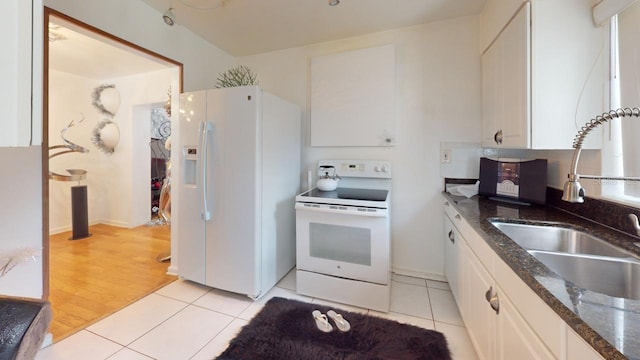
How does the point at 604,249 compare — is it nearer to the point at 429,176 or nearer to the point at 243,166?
the point at 429,176

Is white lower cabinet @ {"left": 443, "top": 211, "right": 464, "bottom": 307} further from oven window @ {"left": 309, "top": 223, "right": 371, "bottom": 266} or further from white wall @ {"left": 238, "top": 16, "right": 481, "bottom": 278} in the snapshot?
oven window @ {"left": 309, "top": 223, "right": 371, "bottom": 266}

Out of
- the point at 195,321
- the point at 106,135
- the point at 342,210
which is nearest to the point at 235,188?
the point at 342,210

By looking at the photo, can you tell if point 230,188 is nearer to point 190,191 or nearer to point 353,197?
point 190,191

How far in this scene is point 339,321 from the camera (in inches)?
68.2

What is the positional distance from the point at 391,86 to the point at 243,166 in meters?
1.60

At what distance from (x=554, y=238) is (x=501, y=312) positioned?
2.10 feet

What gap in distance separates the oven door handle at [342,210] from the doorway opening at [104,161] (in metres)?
1.57

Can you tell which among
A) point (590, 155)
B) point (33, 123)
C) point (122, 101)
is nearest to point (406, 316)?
point (590, 155)

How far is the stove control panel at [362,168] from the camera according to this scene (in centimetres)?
248

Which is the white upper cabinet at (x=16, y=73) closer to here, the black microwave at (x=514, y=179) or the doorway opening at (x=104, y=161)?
the doorway opening at (x=104, y=161)

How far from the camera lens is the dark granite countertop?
0.53 metres

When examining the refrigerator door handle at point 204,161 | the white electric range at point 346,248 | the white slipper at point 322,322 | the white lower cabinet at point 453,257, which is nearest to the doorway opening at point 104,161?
the refrigerator door handle at point 204,161

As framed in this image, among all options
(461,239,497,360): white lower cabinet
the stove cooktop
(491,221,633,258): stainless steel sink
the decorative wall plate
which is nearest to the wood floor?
the decorative wall plate

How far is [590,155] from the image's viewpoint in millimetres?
1435
